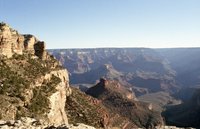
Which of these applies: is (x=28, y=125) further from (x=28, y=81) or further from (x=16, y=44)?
(x=16, y=44)

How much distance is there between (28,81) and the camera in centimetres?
6041

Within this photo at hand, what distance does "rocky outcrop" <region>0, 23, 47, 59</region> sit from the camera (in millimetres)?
63191

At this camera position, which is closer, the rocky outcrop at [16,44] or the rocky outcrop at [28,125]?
the rocky outcrop at [28,125]

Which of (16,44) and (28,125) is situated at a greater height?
(16,44)

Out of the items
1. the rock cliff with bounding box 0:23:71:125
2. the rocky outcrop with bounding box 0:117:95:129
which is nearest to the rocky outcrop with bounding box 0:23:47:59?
the rock cliff with bounding box 0:23:71:125

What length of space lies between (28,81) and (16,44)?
12.6 metres

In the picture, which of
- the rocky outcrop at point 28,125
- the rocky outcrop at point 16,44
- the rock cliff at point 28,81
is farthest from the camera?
the rocky outcrop at point 16,44

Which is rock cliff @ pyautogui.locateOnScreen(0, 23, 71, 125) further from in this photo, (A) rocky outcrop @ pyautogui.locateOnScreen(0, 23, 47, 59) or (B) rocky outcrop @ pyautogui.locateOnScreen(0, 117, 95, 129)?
(B) rocky outcrop @ pyautogui.locateOnScreen(0, 117, 95, 129)

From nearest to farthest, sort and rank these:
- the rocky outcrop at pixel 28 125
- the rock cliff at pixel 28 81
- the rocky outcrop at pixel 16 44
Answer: the rocky outcrop at pixel 28 125
the rock cliff at pixel 28 81
the rocky outcrop at pixel 16 44

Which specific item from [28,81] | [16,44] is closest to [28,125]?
[28,81]

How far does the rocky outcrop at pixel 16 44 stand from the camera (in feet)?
207

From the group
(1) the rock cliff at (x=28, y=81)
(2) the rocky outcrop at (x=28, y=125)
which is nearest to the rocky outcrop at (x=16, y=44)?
(1) the rock cliff at (x=28, y=81)

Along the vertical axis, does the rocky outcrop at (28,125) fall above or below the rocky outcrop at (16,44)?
below

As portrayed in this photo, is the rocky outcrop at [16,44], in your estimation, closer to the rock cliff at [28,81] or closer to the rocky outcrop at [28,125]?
the rock cliff at [28,81]
